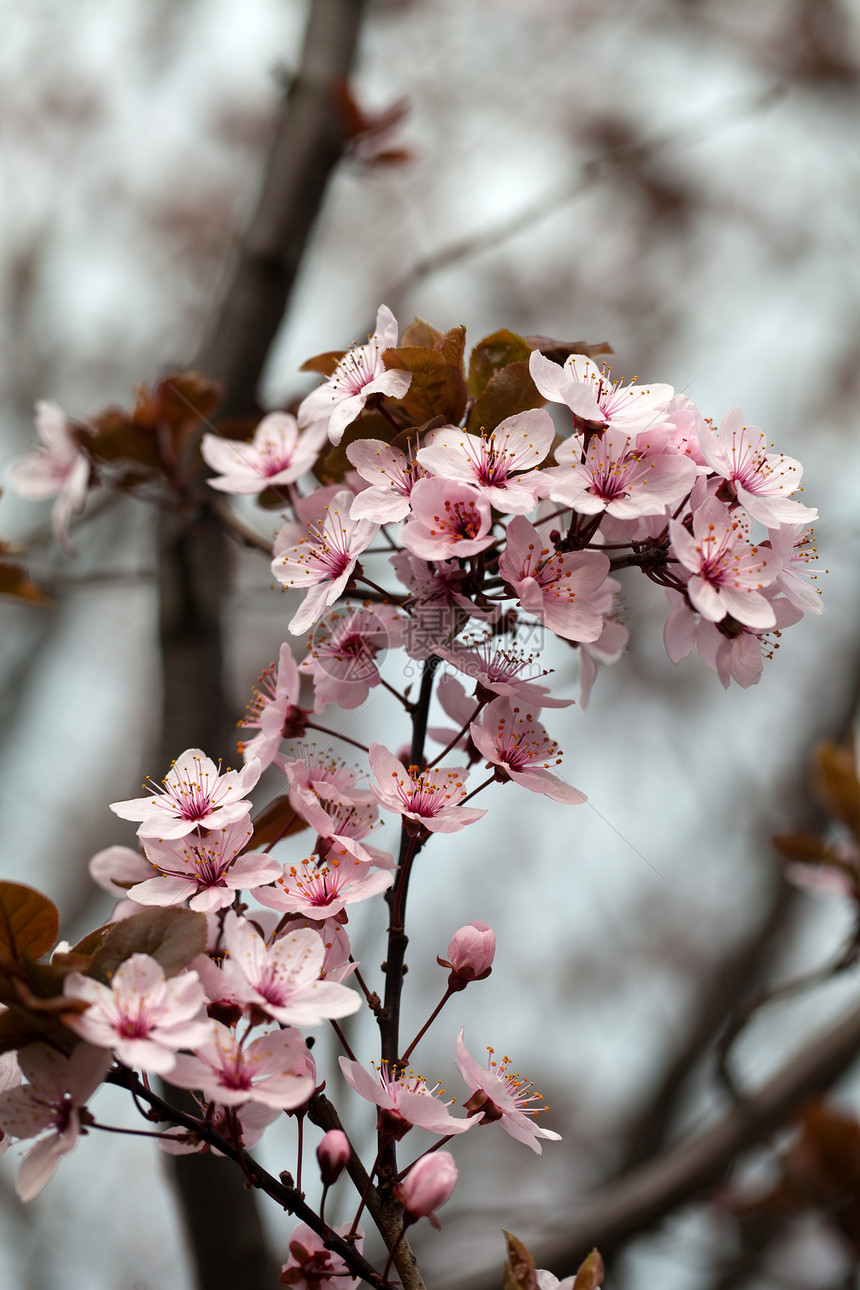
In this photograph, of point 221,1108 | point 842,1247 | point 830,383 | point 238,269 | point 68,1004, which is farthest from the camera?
point 830,383

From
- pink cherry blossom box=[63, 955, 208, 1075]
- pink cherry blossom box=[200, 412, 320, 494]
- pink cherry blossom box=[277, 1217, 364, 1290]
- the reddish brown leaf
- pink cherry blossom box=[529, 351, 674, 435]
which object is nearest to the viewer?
pink cherry blossom box=[63, 955, 208, 1075]

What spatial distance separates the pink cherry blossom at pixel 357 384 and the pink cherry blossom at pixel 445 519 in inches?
5.1

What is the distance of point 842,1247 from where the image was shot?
2.68 meters

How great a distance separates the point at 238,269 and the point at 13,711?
254 cm

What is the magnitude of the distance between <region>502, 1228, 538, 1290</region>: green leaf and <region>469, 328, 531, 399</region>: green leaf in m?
0.81

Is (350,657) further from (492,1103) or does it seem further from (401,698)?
(492,1103)

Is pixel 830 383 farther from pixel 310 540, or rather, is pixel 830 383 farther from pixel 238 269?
pixel 310 540

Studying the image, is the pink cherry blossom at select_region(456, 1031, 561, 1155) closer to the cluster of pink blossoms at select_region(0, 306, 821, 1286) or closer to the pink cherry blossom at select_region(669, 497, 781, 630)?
the cluster of pink blossoms at select_region(0, 306, 821, 1286)

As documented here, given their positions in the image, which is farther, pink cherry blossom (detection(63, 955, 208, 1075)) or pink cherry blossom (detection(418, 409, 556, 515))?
pink cherry blossom (detection(418, 409, 556, 515))

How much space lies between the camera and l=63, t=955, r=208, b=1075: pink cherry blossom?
0.67m

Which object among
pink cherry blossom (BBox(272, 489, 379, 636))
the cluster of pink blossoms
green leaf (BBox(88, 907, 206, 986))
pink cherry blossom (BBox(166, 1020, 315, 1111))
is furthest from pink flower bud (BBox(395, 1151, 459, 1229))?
pink cherry blossom (BBox(272, 489, 379, 636))

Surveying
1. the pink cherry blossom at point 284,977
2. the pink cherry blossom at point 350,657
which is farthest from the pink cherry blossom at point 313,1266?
the pink cherry blossom at point 350,657

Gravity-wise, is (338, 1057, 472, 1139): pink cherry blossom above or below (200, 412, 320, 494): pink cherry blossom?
below

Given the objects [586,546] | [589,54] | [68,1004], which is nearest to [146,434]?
[586,546]
